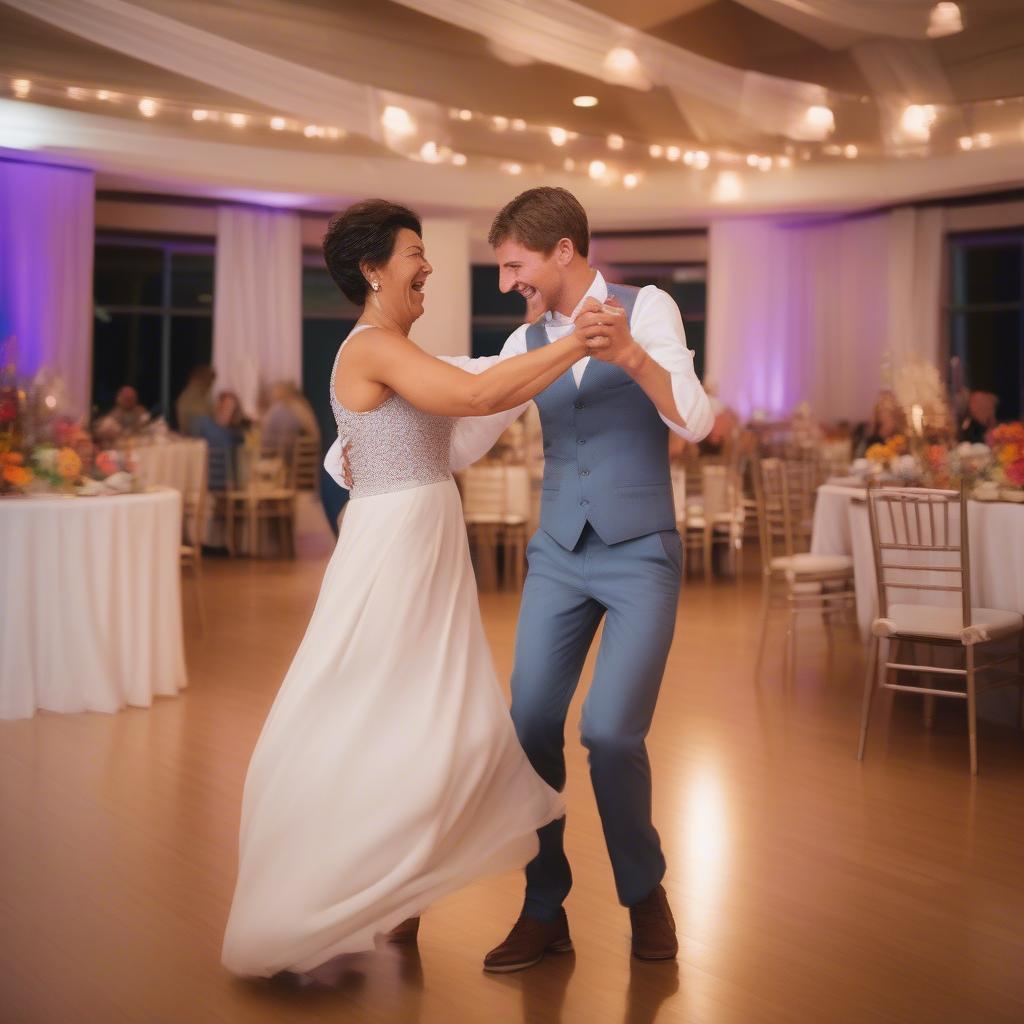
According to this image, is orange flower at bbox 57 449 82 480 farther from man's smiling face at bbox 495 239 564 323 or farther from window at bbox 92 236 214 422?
window at bbox 92 236 214 422

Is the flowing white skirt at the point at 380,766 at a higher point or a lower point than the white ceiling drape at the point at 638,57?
lower

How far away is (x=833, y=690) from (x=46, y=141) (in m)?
9.04

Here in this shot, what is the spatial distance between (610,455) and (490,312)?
633 inches

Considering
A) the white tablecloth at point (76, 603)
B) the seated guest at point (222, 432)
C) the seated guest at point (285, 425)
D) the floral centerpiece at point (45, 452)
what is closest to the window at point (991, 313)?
the seated guest at point (285, 425)

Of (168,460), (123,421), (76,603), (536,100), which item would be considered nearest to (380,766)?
(76,603)

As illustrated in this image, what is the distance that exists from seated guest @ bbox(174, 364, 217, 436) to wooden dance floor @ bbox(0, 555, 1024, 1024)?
26.9ft

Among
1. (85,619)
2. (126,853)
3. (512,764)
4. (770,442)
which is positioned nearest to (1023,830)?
(512,764)

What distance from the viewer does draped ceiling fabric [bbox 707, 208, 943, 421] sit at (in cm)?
1542

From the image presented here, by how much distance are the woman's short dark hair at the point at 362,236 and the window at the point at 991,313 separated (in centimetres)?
1290

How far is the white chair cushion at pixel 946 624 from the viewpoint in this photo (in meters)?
4.64

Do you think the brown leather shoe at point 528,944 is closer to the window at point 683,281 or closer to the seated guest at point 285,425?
the seated guest at point 285,425

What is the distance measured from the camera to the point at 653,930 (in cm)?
295

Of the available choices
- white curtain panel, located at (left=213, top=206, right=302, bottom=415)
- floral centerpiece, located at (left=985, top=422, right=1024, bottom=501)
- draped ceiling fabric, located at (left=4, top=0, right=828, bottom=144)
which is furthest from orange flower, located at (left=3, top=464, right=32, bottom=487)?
white curtain panel, located at (left=213, top=206, right=302, bottom=415)

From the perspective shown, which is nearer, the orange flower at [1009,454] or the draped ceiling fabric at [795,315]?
the orange flower at [1009,454]
